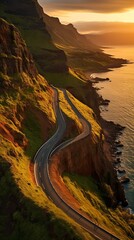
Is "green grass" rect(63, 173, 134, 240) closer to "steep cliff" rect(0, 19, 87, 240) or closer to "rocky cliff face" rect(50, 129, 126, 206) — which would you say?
"rocky cliff face" rect(50, 129, 126, 206)

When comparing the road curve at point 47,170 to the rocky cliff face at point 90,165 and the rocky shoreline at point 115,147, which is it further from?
the rocky shoreline at point 115,147

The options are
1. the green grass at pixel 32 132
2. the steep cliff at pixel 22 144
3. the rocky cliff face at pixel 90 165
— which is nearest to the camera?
the steep cliff at pixel 22 144

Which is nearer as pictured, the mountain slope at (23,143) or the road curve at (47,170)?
the mountain slope at (23,143)

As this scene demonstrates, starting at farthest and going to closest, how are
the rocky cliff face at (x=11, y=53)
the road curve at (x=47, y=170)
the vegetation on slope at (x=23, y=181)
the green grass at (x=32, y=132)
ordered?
the rocky cliff face at (x=11, y=53) → the green grass at (x=32, y=132) → the road curve at (x=47, y=170) → the vegetation on slope at (x=23, y=181)

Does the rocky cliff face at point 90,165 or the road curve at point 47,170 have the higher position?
the road curve at point 47,170

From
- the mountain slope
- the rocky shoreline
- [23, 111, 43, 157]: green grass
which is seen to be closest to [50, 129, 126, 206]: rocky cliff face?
the mountain slope

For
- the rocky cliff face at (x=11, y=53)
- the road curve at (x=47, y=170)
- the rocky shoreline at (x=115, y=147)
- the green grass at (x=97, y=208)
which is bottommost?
the rocky shoreline at (x=115, y=147)

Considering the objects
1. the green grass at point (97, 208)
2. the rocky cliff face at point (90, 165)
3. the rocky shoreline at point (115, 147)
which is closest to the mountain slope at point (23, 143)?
the green grass at point (97, 208)

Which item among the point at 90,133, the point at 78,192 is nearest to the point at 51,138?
the point at 90,133

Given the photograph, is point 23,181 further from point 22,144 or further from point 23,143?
point 23,143

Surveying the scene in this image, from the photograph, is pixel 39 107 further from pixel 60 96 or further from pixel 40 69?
pixel 40 69

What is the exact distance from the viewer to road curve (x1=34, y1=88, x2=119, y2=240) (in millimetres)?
54306

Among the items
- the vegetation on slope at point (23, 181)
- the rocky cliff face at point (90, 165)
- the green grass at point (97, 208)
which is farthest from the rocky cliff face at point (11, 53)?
the green grass at point (97, 208)

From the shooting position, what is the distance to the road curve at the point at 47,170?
178 ft
